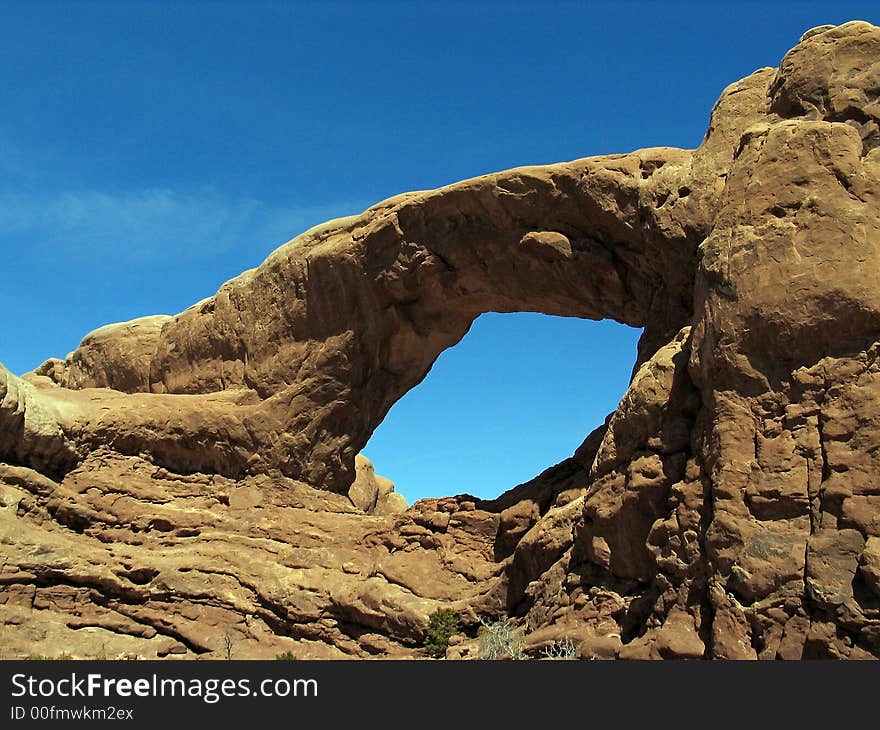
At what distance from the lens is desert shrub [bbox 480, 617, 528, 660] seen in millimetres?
13539

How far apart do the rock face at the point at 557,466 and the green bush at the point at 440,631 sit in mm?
236

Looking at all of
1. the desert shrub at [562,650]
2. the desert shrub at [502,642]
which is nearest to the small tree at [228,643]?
the desert shrub at [502,642]

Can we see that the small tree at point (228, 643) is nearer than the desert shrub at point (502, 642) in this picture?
No

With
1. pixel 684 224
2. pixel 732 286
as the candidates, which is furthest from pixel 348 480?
pixel 732 286

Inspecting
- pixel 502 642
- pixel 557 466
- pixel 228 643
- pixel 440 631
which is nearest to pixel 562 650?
pixel 502 642

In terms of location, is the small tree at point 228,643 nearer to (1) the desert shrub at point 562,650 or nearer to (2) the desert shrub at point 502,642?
(2) the desert shrub at point 502,642

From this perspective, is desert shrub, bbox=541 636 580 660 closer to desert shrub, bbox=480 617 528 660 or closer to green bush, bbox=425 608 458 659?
desert shrub, bbox=480 617 528 660

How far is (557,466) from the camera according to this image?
18125 millimetres

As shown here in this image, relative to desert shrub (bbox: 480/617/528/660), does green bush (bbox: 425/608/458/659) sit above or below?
above

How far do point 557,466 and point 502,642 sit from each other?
15.5 feet

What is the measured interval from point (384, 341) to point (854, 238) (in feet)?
31.9

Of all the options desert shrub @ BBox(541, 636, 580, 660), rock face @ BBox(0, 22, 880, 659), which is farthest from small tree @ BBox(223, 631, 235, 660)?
desert shrub @ BBox(541, 636, 580, 660)

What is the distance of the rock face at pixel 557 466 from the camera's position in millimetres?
11477

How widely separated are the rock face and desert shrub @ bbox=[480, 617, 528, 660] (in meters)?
0.40
